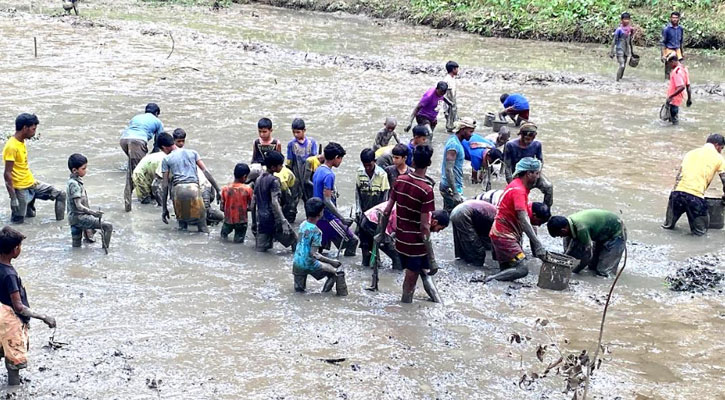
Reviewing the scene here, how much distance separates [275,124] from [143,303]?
761 centimetres

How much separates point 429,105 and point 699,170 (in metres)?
4.81

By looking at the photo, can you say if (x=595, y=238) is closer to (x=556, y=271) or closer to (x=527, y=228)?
(x=556, y=271)

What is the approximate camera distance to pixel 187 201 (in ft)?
32.0

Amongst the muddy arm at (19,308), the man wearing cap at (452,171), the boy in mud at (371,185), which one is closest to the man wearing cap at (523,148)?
the man wearing cap at (452,171)

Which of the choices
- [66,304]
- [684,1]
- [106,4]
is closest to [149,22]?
[106,4]

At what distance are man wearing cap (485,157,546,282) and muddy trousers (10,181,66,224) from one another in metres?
5.18

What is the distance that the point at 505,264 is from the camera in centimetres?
873

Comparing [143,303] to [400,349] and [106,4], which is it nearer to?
[400,349]

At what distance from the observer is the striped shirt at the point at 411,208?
24.5 ft

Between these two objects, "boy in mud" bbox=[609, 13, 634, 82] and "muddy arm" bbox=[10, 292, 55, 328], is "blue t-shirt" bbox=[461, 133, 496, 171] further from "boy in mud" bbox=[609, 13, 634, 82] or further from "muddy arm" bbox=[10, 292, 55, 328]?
"boy in mud" bbox=[609, 13, 634, 82]

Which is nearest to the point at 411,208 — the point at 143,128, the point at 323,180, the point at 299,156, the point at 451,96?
the point at 323,180

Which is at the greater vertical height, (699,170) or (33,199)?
(699,170)

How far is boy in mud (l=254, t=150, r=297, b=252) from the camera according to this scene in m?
9.07

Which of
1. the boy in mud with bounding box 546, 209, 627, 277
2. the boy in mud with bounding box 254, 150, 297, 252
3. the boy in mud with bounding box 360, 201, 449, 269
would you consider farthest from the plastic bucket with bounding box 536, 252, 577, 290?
the boy in mud with bounding box 254, 150, 297, 252
